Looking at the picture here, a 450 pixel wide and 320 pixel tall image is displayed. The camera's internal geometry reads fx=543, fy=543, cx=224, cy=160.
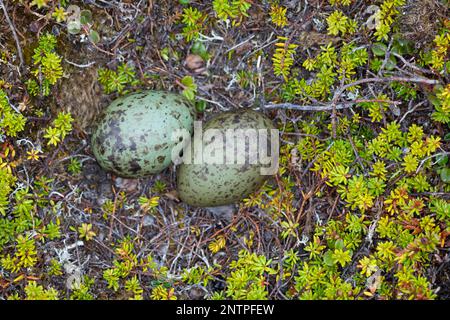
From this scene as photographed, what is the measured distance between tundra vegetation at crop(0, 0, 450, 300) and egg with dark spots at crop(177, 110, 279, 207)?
20 cm

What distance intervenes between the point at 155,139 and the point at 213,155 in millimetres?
338

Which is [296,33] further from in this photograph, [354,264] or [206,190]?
[354,264]

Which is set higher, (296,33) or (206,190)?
(296,33)

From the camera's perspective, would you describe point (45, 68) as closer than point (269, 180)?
Yes

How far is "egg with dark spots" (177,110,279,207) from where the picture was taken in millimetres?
3068

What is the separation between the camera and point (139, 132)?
302 centimetres

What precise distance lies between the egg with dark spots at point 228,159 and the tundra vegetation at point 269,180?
0.20 meters

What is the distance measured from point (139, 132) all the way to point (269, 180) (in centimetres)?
89

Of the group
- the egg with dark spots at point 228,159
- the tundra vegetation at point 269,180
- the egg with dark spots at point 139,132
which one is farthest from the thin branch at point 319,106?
the egg with dark spots at point 139,132

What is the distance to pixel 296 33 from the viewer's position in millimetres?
3348

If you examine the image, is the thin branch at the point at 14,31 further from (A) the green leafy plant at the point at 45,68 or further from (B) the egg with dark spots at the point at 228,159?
(B) the egg with dark spots at the point at 228,159

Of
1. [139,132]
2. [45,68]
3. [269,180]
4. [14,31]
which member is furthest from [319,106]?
[14,31]

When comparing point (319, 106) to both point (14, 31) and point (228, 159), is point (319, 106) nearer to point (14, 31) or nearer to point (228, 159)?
point (228, 159)

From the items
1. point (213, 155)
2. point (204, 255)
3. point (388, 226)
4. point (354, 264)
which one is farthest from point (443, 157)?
point (204, 255)
